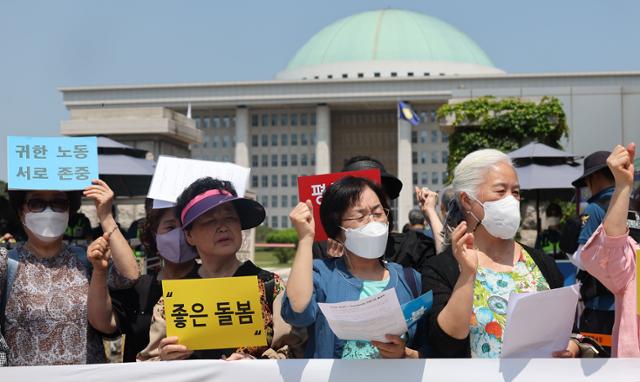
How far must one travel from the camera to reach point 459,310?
2.89 m

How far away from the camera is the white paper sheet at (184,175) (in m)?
4.15

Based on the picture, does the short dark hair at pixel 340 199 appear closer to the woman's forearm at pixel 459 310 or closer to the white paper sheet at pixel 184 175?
the woman's forearm at pixel 459 310

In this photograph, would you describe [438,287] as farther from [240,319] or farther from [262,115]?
[262,115]

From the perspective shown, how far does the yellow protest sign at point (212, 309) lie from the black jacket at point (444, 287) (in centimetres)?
74

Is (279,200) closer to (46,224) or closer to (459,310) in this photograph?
(46,224)

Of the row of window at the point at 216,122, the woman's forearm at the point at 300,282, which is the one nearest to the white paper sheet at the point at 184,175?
the woman's forearm at the point at 300,282

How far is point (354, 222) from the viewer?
10.7 feet

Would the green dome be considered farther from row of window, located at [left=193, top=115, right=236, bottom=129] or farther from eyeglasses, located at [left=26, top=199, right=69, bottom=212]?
eyeglasses, located at [left=26, top=199, right=69, bottom=212]

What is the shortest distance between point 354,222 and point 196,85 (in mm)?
78546

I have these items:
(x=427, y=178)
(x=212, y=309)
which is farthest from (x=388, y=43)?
(x=212, y=309)

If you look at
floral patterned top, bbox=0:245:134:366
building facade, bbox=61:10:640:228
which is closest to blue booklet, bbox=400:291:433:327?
floral patterned top, bbox=0:245:134:366

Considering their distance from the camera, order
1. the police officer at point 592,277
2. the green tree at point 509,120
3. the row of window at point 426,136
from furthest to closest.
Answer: the row of window at point 426,136, the green tree at point 509,120, the police officer at point 592,277

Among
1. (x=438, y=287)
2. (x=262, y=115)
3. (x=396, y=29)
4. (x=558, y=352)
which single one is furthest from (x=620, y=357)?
(x=396, y=29)

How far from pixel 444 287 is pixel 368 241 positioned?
0.38 m
